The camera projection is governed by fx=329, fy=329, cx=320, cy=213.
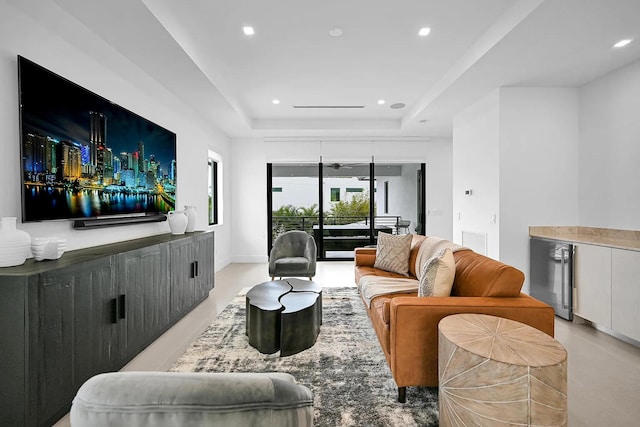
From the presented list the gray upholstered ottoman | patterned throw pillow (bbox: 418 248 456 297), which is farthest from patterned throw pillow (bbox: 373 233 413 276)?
the gray upholstered ottoman

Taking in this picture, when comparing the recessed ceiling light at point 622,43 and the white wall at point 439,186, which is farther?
the white wall at point 439,186

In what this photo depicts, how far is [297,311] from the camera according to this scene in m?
2.57

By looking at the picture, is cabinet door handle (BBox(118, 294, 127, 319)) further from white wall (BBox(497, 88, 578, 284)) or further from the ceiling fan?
the ceiling fan

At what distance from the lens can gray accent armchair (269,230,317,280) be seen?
15.0 feet

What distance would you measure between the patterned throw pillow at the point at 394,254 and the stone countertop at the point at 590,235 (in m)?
1.65

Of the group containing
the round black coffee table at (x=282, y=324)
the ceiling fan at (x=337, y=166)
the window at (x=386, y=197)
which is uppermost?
the ceiling fan at (x=337, y=166)

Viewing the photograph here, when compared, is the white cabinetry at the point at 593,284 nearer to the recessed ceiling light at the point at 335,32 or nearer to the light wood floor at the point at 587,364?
the light wood floor at the point at 587,364

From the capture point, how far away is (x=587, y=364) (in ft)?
8.37

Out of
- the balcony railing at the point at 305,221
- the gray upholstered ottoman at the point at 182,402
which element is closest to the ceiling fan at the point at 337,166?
the balcony railing at the point at 305,221

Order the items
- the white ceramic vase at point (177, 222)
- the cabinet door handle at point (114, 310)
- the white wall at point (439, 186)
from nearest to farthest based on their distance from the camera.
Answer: the cabinet door handle at point (114, 310) → the white ceramic vase at point (177, 222) → the white wall at point (439, 186)

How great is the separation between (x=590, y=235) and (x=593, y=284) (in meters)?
0.96

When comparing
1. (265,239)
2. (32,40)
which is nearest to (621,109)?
(32,40)

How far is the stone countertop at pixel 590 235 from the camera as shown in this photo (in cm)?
329

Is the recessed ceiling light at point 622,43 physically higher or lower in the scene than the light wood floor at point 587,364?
higher
